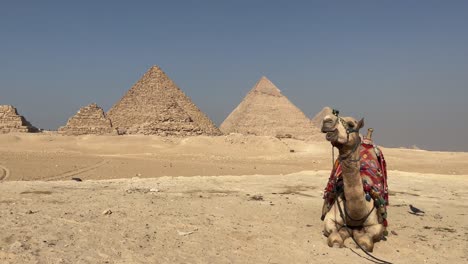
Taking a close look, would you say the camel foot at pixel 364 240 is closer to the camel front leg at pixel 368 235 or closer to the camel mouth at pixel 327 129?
the camel front leg at pixel 368 235

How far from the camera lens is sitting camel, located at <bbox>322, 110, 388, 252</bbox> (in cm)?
502

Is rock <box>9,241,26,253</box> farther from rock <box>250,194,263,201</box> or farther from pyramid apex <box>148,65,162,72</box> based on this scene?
pyramid apex <box>148,65,162,72</box>

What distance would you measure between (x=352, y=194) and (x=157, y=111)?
2184 inches

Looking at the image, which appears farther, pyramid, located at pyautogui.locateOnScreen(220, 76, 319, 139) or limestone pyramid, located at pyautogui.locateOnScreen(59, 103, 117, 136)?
pyramid, located at pyautogui.locateOnScreen(220, 76, 319, 139)

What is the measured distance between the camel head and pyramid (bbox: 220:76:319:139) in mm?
71304

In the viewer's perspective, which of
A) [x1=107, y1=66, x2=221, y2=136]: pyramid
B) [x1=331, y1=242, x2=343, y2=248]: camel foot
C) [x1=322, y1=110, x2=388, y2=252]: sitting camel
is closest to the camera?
[x1=322, y1=110, x2=388, y2=252]: sitting camel

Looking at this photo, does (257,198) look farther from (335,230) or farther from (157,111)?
(157,111)

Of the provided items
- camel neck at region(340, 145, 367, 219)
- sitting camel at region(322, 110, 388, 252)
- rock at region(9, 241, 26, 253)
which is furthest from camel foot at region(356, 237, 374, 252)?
rock at region(9, 241, 26, 253)

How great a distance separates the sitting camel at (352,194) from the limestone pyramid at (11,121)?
5125 cm

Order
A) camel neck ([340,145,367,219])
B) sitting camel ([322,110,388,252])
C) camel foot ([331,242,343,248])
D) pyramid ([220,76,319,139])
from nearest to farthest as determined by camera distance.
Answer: sitting camel ([322,110,388,252]) → camel neck ([340,145,367,219]) → camel foot ([331,242,343,248]) → pyramid ([220,76,319,139])

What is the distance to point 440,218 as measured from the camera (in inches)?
309

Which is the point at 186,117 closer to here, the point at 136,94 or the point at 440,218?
the point at 136,94

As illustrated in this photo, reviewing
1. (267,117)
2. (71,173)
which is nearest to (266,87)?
(267,117)

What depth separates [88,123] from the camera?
177ft
